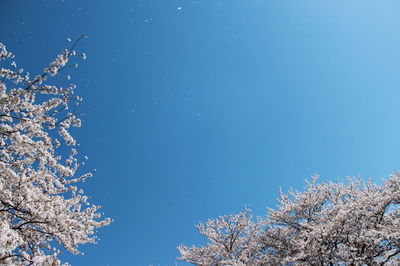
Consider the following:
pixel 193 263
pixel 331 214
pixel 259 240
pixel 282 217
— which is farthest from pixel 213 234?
pixel 331 214

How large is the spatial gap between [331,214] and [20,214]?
614 inches

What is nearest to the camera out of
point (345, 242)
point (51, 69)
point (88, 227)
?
point (51, 69)

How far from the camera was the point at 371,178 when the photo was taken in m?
16.6

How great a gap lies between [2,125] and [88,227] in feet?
12.3

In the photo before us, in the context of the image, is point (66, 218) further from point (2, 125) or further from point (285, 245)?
point (285, 245)

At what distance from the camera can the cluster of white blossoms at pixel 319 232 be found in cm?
1133

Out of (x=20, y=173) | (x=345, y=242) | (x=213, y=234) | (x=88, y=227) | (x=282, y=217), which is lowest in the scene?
(x=345, y=242)

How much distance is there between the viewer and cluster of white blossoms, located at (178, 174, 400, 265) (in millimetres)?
11328

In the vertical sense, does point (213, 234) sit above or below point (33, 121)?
above

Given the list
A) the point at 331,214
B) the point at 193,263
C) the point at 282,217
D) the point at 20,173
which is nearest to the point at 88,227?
the point at 20,173

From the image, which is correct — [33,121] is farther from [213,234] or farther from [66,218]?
[213,234]

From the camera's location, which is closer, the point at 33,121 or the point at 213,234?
the point at 33,121

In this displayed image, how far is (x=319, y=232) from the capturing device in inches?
471

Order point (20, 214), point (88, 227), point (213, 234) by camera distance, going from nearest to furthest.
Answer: point (20, 214)
point (88, 227)
point (213, 234)
